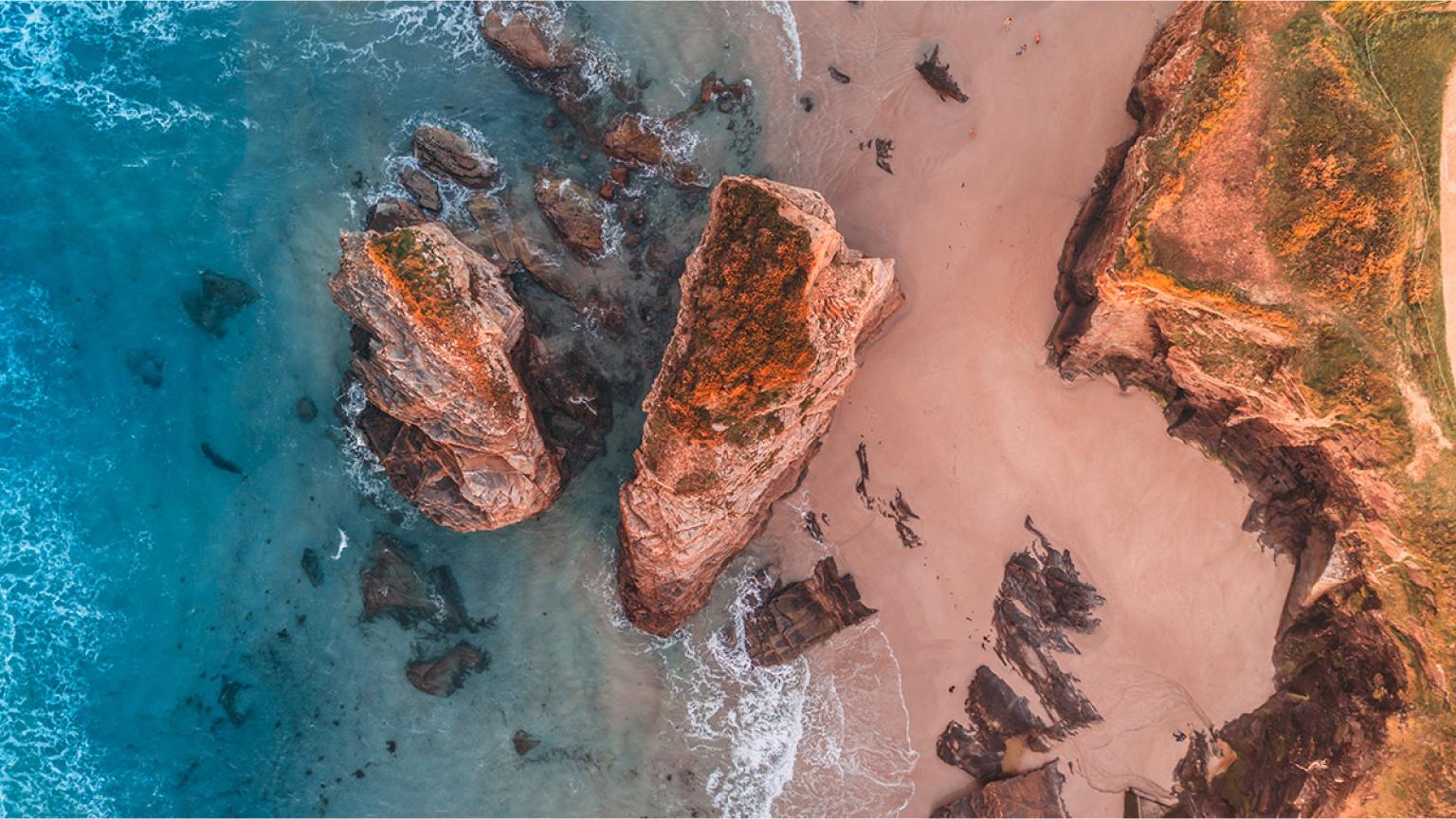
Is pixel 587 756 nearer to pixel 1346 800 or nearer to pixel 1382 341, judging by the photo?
pixel 1346 800

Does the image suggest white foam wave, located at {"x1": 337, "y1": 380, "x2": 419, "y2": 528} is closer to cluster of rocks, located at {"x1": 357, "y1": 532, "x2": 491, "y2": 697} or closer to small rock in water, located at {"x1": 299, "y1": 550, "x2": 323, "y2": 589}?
cluster of rocks, located at {"x1": 357, "y1": 532, "x2": 491, "y2": 697}

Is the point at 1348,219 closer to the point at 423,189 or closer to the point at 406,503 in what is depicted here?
the point at 423,189

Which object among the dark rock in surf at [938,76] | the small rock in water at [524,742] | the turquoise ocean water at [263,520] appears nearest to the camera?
the dark rock in surf at [938,76]

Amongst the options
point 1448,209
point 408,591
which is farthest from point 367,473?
point 1448,209

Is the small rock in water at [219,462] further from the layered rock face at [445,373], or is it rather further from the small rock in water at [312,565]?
the layered rock face at [445,373]

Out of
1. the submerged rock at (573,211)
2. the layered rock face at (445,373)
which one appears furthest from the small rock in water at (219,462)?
the submerged rock at (573,211)

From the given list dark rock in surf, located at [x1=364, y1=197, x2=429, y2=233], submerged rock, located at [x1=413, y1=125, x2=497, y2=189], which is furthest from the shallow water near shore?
dark rock in surf, located at [x1=364, y1=197, x2=429, y2=233]
